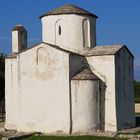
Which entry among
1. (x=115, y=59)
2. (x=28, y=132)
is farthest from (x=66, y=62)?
(x=28, y=132)

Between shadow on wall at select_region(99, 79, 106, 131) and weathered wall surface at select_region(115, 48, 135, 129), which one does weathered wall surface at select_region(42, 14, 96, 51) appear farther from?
shadow on wall at select_region(99, 79, 106, 131)

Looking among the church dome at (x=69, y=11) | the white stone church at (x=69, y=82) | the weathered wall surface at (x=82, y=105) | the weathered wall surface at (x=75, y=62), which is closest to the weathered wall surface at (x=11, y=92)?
the white stone church at (x=69, y=82)

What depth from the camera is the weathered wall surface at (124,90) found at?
27844 mm

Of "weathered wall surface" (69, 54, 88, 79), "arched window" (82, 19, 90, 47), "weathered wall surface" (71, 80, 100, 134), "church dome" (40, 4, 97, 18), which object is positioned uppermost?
"church dome" (40, 4, 97, 18)

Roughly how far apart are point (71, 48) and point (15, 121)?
6168mm

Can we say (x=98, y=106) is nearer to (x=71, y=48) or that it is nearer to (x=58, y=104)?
(x=58, y=104)

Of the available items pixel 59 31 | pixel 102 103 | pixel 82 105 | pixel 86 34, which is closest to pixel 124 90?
pixel 102 103

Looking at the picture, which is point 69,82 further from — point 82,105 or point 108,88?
point 108,88

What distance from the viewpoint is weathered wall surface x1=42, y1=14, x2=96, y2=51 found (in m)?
29.3

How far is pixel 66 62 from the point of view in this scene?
2655 centimetres

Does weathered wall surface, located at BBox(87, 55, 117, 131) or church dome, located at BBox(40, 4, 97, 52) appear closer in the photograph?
weathered wall surface, located at BBox(87, 55, 117, 131)

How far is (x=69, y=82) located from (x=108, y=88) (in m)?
2.68

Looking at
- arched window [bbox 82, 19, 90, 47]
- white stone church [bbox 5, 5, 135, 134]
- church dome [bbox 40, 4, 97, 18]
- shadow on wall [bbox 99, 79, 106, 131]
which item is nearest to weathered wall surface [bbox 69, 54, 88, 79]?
white stone church [bbox 5, 5, 135, 134]

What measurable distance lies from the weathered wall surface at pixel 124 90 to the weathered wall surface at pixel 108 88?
1.36ft
